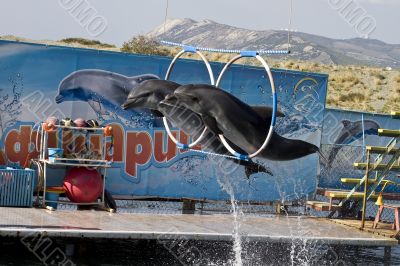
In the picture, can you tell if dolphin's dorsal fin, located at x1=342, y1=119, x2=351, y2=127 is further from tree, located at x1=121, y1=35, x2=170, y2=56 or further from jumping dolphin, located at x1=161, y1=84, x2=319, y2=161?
tree, located at x1=121, y1=35, x2=170, y2=56

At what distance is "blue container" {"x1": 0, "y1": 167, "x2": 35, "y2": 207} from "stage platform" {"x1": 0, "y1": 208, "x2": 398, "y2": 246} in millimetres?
313

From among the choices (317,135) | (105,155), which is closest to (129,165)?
(105,155)

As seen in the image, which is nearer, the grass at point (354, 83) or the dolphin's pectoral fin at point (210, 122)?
the dolphin's pectoral fin at point (210, 122)

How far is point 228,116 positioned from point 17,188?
6.27 m

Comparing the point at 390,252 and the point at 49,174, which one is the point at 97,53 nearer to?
the point at 49,174

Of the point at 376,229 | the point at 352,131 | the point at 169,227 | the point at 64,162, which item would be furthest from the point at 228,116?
the point at 352,131

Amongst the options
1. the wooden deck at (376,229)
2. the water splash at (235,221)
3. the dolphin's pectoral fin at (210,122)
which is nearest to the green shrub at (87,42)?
the water splash at (235,221)

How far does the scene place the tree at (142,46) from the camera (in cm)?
4559

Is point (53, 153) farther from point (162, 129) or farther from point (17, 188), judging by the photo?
point (162, 129)

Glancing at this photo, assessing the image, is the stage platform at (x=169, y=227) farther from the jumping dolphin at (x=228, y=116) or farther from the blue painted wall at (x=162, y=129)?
the jumping dolphin at (x=228, y=116)

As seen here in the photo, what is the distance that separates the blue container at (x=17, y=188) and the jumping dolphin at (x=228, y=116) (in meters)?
5.39

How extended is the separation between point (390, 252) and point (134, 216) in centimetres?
535

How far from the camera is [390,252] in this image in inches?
656

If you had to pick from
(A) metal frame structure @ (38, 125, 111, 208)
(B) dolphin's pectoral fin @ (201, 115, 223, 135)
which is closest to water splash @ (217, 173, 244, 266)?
(A) metal frame structure @ (38, 125, 111, 208)
